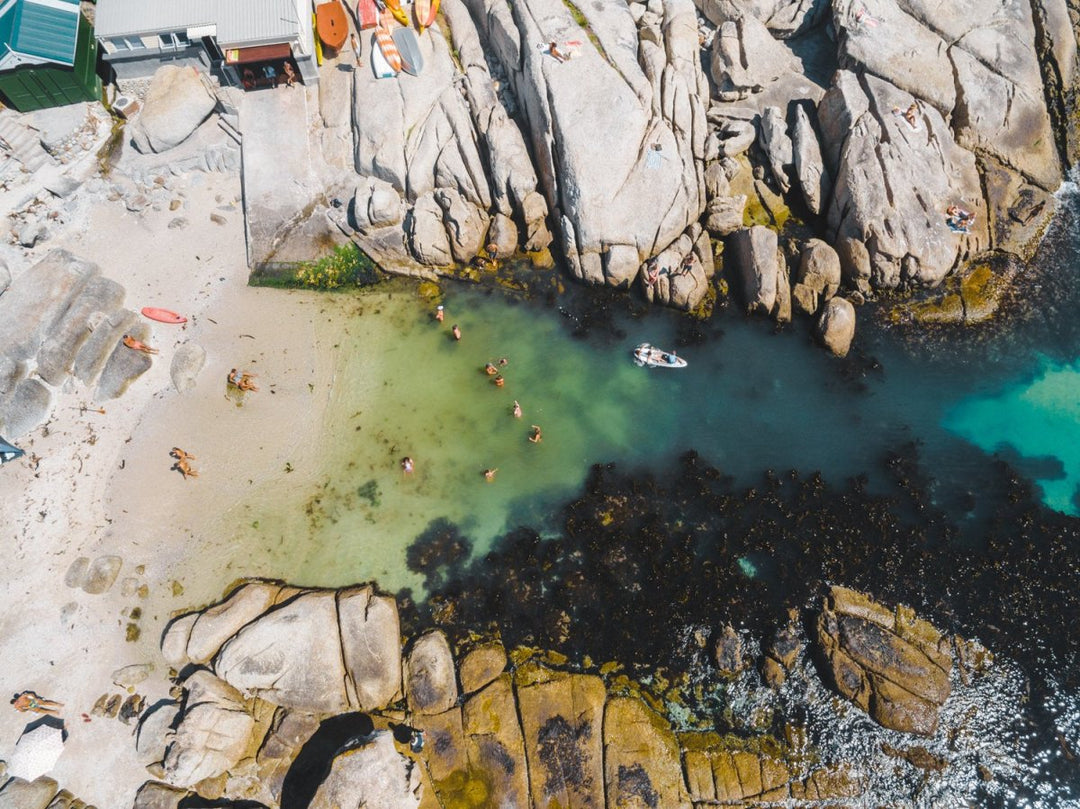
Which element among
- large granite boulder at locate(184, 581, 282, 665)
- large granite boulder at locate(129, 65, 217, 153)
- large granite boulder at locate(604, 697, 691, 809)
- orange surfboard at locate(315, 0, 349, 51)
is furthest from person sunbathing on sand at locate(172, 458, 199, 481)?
orange surfboard at locate(315, 0, 349, 51)

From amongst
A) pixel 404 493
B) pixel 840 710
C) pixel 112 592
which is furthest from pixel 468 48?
pixel 840 710

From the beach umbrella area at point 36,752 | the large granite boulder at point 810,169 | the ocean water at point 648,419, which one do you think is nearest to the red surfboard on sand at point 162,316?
the ocean water at point 648,419

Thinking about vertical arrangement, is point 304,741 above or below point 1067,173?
below

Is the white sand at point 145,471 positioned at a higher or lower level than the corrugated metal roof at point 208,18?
lower

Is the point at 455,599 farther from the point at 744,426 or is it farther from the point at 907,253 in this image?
the point at 907,253

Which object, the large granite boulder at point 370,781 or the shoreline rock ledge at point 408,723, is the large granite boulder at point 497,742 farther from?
the large granite boulder at point 370,781

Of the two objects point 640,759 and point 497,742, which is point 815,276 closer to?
point 640,759
